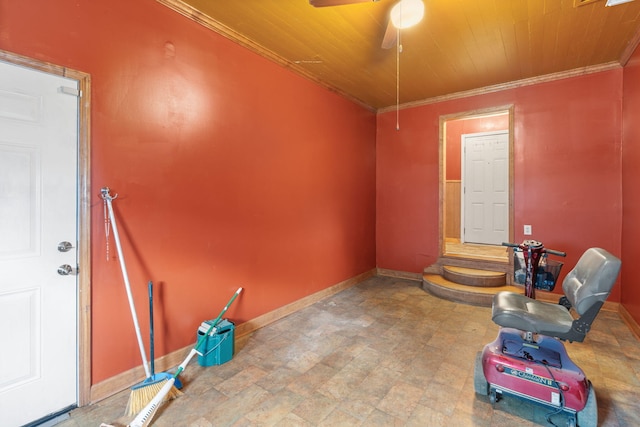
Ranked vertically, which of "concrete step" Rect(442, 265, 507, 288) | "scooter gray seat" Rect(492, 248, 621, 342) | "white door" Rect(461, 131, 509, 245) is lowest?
"concrete step" Rect(442, 265, 507, 288)

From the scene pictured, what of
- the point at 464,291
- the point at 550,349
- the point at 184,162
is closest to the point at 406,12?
the point at 184,162

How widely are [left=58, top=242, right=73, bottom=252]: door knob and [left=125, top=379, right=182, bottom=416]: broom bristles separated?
3.22ft

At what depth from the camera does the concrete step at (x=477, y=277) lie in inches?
155

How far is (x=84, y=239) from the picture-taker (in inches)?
73.8

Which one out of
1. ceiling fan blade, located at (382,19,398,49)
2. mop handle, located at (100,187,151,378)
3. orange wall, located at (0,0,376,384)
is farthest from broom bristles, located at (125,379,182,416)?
ceiling fan blade, located at (382,19,398,49)

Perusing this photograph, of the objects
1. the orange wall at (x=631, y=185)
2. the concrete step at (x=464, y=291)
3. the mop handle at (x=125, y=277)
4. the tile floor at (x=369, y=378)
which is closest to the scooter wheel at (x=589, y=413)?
the tile floor at (x=369, y=378)

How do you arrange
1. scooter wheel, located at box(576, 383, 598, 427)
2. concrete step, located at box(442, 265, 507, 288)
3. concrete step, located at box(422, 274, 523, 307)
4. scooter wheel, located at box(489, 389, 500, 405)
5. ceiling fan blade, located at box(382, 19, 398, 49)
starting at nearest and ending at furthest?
scooter wheel, located at box(576, 383, 598, 427), scooter wheel, located at box(489, 389, 500, 405), ceiling fan blade, located at box(382, 19, 398, 49), concrete step, located at box(422, 274, 523, 307), concrete step, located at box(442, 265, 507, 288)

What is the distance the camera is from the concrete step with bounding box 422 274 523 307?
369 cm

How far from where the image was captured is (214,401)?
193 cm

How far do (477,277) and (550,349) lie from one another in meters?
2.17

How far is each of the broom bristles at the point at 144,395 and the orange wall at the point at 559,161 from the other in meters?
3.89

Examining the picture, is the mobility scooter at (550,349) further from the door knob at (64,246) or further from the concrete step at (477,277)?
the door knob at (64,246)

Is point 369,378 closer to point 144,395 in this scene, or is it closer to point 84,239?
point 144,395

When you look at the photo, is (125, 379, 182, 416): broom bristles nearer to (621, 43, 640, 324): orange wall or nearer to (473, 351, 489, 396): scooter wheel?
(473, 351, 489, 396): scooter wheel
